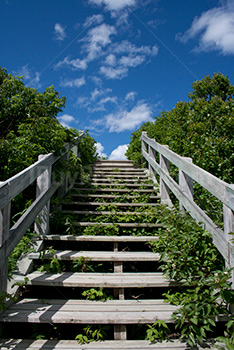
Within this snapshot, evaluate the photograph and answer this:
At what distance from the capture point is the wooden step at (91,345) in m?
1.93

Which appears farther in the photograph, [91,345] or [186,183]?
[186,183]

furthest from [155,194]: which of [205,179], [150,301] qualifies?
[150,301]

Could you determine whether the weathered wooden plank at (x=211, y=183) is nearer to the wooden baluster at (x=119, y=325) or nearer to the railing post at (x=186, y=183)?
the railing post at (x=186, y=183)

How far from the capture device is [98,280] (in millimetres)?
2598

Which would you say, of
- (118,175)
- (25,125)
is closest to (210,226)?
(25,125)

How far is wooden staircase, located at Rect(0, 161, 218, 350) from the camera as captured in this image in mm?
2086

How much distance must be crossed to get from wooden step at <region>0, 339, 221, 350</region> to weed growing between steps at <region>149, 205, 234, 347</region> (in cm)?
10

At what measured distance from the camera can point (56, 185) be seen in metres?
3.82

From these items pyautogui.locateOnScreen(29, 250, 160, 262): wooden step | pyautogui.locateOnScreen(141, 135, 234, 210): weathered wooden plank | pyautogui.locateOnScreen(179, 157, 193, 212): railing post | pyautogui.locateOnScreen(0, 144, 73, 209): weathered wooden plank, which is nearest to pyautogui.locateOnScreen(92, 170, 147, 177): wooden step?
pyautogui.locateOnScreen(141, 135, 234, 210): weathered wooden plank

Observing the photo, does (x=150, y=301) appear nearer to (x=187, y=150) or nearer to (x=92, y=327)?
(x=92, y=327)

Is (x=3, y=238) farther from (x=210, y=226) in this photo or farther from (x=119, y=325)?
(x=210, y=226)

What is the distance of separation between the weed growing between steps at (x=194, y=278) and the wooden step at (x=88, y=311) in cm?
16

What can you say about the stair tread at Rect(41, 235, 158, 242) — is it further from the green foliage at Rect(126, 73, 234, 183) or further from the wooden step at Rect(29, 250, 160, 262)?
the green foliage at Rect(126, 73, 234, 183)

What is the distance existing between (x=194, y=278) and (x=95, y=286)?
3.30 ft
